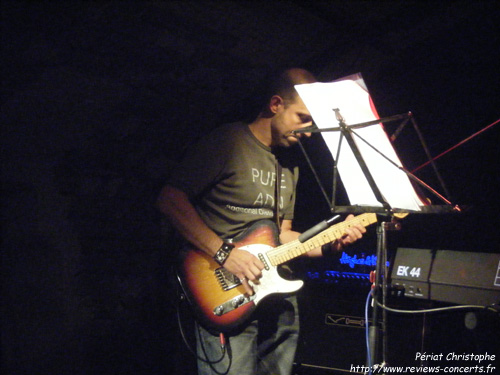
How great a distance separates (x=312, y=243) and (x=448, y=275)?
0.72 metres

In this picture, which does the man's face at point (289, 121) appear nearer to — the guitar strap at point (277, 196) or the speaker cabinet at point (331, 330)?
the guitar strap at point (277, 196)

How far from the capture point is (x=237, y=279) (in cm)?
213

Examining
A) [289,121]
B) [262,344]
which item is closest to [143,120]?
[289,121]

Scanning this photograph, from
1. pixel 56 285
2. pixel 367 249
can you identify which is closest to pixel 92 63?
pixel 56 285

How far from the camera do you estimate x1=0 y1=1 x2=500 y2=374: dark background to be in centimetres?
229

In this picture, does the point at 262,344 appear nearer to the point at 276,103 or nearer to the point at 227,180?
the point at 227,180

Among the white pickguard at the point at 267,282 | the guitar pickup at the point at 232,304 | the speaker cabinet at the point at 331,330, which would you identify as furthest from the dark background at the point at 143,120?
the guitar pickup at the point at 232,304

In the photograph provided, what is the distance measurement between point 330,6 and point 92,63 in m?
1.58

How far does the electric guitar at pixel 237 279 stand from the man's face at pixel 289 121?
55cm

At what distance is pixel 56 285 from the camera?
2.47 m

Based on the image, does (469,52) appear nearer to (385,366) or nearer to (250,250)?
(250,250)

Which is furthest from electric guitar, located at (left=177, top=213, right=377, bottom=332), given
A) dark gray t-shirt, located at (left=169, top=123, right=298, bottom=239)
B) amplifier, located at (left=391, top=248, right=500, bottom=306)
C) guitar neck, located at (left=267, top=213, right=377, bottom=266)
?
amplifier, located at (left=391, top=248, right=500, bottom=306)

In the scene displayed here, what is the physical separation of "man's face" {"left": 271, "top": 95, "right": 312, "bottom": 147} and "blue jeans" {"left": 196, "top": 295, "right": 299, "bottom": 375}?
3.13ft

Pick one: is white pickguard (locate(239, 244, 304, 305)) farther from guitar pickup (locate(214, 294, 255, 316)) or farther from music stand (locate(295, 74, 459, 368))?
music stand (locate(295, 74, 459, 368))
